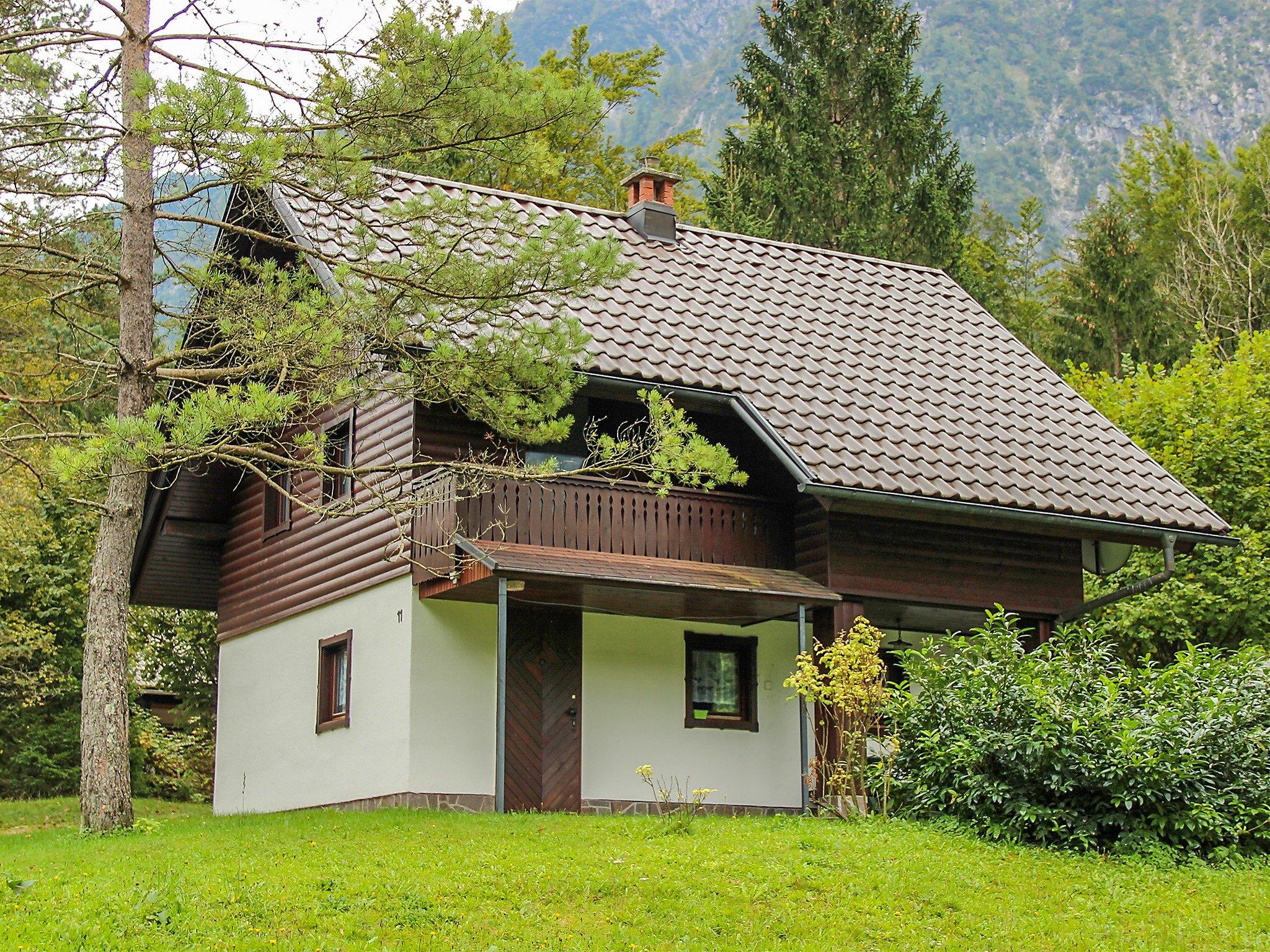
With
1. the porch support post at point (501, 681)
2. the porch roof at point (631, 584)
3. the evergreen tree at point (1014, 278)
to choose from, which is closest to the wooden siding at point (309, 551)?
the porch roof at point (631, 584)

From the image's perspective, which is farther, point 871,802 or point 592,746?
point 592,746

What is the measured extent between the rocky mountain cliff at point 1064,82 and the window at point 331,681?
249 feet

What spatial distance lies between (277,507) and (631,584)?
6.93m

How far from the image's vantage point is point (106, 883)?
33.3 feet

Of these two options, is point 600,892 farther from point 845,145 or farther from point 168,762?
point 845,145

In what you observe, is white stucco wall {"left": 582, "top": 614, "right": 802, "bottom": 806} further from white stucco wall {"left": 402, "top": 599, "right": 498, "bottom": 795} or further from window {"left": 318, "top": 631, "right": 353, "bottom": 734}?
window {"left": 318, "top": 631, "right": 353, "bottom": 734}

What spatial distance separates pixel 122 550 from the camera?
1377 centimetres

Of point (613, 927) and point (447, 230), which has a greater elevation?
point (447, 230)

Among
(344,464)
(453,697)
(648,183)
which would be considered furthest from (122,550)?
(648,183)

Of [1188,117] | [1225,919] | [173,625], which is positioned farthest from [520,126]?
[1188,117]

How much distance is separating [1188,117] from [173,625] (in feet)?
291

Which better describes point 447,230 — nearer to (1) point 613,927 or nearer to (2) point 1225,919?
(1) point 613,927

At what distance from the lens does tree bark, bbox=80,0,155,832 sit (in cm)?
1355

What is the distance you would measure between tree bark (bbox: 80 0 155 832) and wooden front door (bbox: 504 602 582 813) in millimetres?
4317
